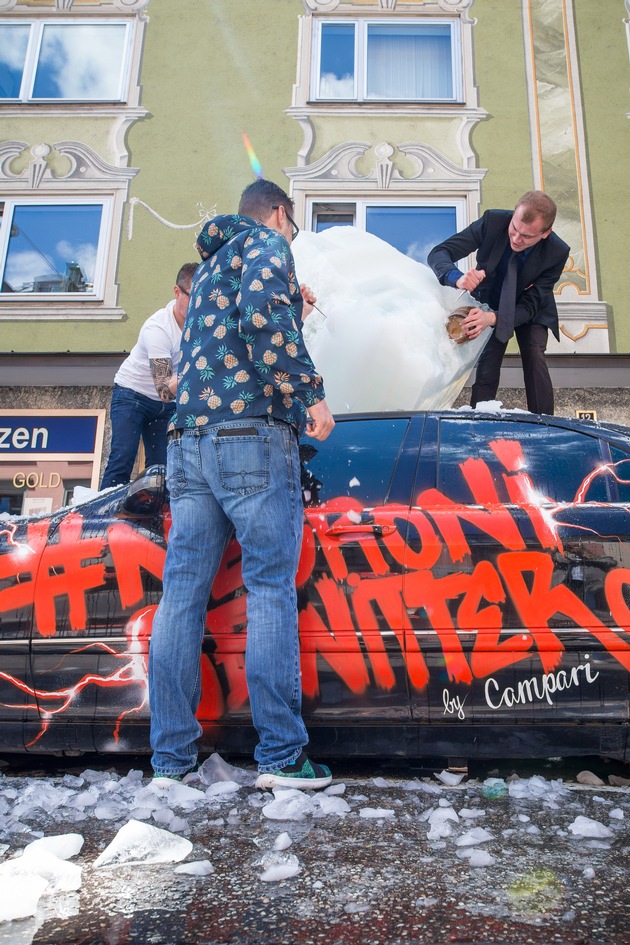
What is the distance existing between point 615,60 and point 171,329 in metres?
7.50

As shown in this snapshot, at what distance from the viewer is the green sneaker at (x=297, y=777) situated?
209 centimetres

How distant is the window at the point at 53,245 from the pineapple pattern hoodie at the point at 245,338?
21.1ft

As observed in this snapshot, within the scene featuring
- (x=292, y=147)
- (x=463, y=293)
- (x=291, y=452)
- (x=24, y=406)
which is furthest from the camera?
(x=292, y=147)

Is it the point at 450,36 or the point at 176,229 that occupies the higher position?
the point at 450,36

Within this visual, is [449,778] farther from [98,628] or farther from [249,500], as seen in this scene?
[98,628]

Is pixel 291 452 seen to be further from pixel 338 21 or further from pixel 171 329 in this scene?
pixel 338 21

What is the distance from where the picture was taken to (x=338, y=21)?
9.05 metres

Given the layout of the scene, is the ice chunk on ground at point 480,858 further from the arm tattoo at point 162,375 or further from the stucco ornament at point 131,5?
the stucco ornament at point 131,5

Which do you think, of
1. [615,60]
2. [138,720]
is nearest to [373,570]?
[138,720]

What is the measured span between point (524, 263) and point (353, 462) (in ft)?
6.25

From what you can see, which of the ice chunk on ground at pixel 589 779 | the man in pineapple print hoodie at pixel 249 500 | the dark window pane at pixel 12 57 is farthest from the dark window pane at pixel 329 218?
the ice chunk on ground at pixel 589 779

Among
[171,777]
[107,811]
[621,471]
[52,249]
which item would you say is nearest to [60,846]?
[107,811]

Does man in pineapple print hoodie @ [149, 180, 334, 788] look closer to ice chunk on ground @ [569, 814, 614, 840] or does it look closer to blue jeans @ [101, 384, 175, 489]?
ice chunk on ground @ [569, 814, 614, 840]

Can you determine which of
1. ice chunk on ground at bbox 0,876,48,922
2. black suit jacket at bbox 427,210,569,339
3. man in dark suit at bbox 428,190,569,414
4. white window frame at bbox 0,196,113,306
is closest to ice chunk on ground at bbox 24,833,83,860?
ice chunk on ground at bbox 0,876,48,922
